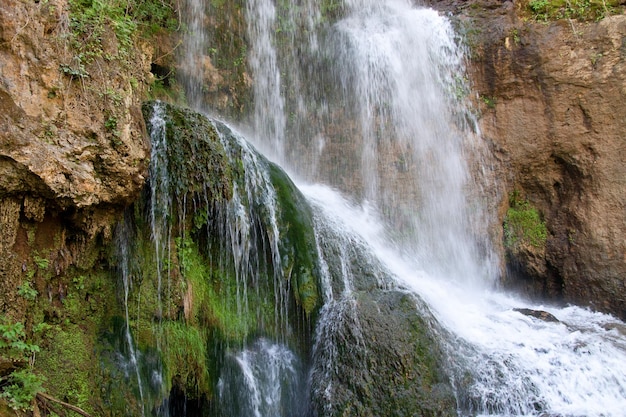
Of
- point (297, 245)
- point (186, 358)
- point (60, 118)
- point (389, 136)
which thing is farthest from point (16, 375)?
point (389, 136)

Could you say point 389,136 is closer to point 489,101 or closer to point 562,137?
point 489,101

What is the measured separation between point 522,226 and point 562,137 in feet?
6.18

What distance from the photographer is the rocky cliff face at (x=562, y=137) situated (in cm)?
887

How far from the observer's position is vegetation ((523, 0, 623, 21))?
369 inches

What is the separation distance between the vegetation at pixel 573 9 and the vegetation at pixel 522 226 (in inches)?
144

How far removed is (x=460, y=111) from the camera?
9.81m

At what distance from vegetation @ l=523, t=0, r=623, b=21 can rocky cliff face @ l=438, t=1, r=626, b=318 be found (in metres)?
0.18

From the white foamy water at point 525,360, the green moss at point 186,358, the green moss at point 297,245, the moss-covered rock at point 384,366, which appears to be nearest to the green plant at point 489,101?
the white foamy water at point 525,360

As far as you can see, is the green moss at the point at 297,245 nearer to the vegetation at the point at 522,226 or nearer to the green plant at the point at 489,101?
the vegetation at the point at 522,226

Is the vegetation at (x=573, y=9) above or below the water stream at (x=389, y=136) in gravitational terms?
above

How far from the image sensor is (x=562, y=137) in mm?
9273

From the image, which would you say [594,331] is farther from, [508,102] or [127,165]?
[127,165]

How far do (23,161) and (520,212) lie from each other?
8.81 metres

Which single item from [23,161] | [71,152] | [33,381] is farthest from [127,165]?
[33,381]
